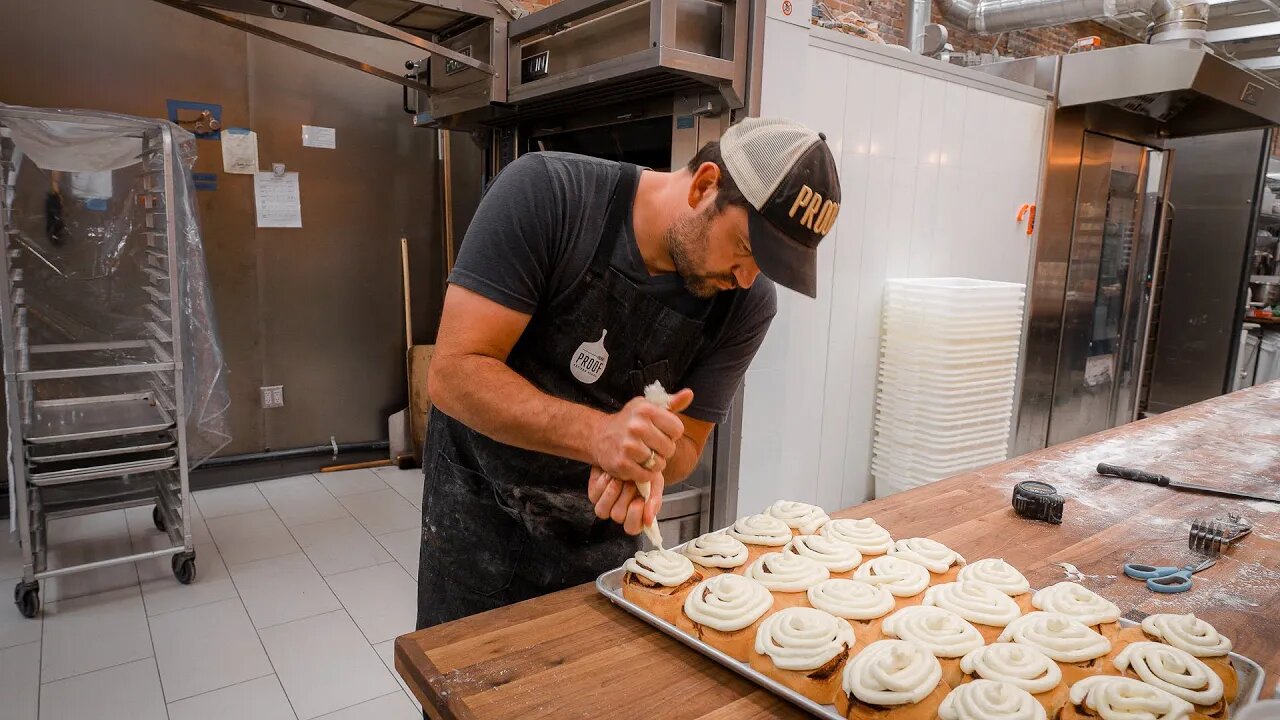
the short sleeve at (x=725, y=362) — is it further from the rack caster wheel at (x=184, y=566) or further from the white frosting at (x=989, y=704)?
the rack caster wheel at (x=184, y=566)

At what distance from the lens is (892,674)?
96 cm

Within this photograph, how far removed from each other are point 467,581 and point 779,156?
105 cm

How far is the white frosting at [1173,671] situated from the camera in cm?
96

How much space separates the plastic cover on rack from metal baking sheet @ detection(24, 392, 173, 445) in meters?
0.16

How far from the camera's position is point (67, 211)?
3.31 meters

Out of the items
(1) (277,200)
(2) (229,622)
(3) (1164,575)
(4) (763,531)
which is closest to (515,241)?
(4) (763,531)

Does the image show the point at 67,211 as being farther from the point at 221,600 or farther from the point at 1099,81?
the point at 1099,81

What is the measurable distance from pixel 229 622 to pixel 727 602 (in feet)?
7.81

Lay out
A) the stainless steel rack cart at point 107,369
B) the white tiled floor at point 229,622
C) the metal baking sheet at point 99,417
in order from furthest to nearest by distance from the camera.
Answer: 1. the metal baking sheet at point 99,417
2. the stainless steel rack cart at point 107,369
3. the white tiled floor at point 229,622

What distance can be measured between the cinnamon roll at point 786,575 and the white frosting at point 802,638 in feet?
0.31

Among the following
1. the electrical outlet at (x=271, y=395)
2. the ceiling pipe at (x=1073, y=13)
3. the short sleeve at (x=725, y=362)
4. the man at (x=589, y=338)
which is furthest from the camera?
the electrical outlet at (x=271, y=395)

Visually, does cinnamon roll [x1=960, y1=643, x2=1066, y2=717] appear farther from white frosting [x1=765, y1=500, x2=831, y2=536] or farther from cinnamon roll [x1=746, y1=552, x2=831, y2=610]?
white frosting [x1=765, y1=500, x2=831, y2=536]

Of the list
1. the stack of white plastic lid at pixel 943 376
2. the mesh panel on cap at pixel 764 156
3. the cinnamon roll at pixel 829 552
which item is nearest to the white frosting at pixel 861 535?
the cinnamon roll at pixel 829 552

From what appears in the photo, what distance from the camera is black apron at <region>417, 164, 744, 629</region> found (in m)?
1.39
